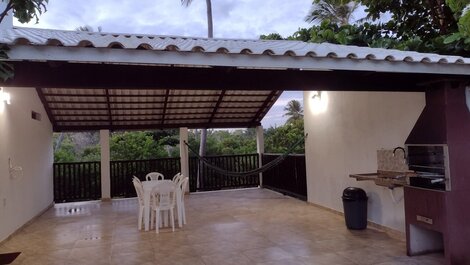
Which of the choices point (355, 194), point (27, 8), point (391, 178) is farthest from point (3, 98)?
point (391, 178)

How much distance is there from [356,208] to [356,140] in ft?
3.36

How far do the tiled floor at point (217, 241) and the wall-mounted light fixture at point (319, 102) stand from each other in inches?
69.8

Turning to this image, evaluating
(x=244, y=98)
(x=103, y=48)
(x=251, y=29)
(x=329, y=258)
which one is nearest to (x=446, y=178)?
(x=329, y=258)

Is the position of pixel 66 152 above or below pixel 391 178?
above

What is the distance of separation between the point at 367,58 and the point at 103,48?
1.87 meters

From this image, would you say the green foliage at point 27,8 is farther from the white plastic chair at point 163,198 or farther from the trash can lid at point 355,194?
the trash can lid at point 355,194

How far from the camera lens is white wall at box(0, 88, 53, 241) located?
5.04 meters

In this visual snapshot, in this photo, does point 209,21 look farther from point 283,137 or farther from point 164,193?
point 164,193

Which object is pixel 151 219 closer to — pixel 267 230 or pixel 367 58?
pixel 267 230

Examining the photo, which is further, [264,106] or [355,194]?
[264,106]

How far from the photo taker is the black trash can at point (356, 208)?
4867 mm

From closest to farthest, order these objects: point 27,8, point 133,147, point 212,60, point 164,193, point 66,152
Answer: point 27,8 → point 212,60 → point 164,193 → point 133,147 → point 66,152

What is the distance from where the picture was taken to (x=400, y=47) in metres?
4.70

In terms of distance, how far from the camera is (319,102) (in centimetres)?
640
